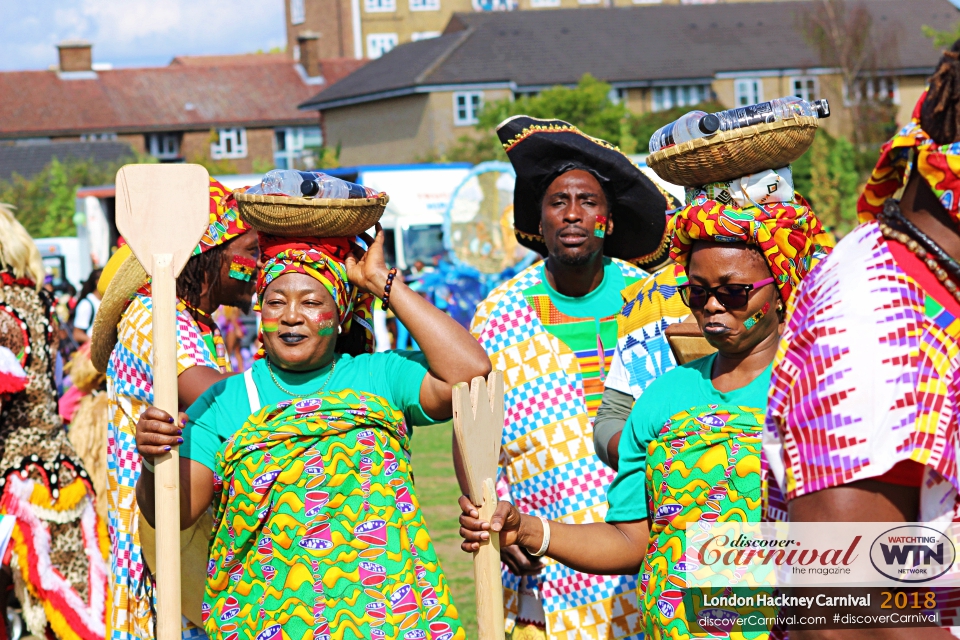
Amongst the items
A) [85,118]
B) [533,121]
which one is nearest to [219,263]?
[533,121]

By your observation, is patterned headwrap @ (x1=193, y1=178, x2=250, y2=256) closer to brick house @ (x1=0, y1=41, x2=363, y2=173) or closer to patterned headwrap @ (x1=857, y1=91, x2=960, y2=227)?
patterned headwrap @ (x1=857, y1=91, x2=960, y2=227)

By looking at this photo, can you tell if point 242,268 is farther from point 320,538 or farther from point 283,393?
point 320,538

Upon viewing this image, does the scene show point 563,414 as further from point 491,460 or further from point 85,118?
point 85,118

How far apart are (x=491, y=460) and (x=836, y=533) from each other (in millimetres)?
1108

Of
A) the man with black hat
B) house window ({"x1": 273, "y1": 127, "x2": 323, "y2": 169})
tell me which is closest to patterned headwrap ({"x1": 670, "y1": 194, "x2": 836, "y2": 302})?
the man with black hat

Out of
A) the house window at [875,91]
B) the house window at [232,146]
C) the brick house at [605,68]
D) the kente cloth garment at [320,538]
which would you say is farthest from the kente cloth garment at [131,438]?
the house window at [232,146]

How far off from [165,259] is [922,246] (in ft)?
7.06

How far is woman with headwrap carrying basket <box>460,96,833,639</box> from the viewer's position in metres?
2.81

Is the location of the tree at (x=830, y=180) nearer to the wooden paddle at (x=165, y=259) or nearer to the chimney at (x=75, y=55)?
the wooden paddle at (x=165, y=259)

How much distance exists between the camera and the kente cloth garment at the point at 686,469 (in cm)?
279

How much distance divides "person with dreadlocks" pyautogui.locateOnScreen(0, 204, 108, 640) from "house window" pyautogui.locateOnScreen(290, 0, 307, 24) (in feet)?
264

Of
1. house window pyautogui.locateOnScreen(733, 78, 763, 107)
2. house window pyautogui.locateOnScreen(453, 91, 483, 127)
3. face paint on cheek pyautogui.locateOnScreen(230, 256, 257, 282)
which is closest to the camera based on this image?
face paint on cheek pyautogui.locateOnScreen(230, 256, 257, 282)

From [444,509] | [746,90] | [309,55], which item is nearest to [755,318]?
[444,509]

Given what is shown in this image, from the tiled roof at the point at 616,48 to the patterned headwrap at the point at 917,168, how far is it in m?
51.4
